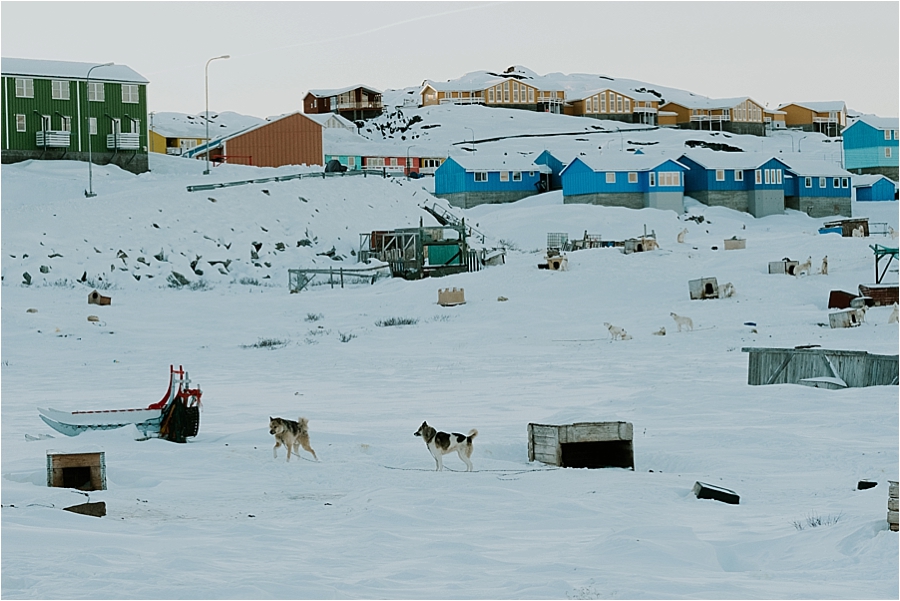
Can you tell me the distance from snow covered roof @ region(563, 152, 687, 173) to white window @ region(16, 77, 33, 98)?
32030 mm

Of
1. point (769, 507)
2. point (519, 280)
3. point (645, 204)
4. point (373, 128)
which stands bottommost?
point (769, 507)

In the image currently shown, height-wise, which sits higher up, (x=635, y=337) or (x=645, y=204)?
(x=645, y=204)

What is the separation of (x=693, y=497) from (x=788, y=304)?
72.3 ft

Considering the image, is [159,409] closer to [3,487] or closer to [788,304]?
[3,487]

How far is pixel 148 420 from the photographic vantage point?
→ 15.3m

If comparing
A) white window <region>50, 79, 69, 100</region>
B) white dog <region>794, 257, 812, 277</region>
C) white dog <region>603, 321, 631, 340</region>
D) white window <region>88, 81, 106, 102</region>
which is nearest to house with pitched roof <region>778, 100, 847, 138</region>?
white window <region>88, 81, 106, 102</region>

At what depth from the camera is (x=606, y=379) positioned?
21391 mm

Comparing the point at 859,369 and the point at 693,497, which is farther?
the point at 859,369

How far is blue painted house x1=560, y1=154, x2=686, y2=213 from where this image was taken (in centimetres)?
7319

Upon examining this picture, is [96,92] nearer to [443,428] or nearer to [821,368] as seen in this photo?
[821,368]

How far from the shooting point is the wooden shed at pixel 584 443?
13.5 m

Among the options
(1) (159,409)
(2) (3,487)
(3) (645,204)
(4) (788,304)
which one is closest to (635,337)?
Result: (4) (788,304)

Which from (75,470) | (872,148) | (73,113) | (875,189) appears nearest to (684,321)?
(75,470)

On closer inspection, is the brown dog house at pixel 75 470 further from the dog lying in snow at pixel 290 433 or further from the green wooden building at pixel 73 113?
the green wooden building at pixel 73 113
